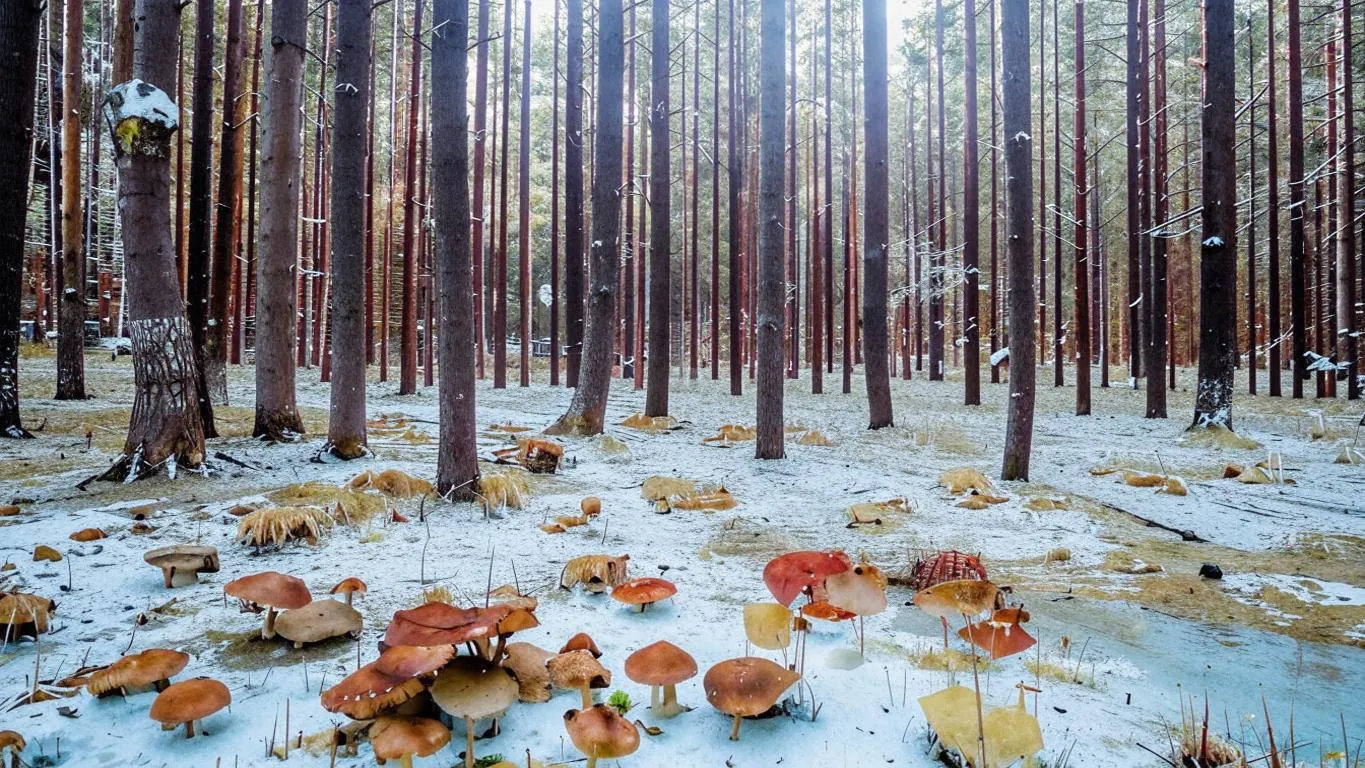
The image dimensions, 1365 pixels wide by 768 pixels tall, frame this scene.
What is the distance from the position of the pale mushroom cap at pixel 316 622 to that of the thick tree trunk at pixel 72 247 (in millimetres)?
10026

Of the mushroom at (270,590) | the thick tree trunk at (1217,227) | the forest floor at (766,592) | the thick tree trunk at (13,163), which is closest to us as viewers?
the forest floor at (766,592)

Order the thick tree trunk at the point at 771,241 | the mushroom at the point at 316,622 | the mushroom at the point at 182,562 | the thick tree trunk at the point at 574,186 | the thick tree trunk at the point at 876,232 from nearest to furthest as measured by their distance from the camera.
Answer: the mushroom at the point at 316,622, the mushroom at the point at 182,562, the thick tree trunk at the point at 771,241, the thick tree trunk at the point at 876,232, the thick tree trunk at the point at 574,186

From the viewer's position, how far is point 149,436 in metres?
4.51

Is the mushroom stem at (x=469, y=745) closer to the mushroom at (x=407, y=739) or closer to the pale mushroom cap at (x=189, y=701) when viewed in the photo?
the mushroom at (x=407, y=739)

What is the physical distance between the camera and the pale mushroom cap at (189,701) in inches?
53.7

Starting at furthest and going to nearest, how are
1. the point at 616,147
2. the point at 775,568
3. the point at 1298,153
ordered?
the point at 1298,153, the point at 616,147, the point at 775,568

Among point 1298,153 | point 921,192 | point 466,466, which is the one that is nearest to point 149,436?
point 466,466

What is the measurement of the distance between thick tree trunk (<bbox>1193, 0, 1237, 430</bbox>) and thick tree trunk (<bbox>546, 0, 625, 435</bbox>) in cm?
727

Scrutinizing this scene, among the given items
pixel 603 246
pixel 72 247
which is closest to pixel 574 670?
pixel 603 246

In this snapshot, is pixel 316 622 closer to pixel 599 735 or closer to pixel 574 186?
pixel 599 735

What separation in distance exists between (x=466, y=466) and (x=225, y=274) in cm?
638

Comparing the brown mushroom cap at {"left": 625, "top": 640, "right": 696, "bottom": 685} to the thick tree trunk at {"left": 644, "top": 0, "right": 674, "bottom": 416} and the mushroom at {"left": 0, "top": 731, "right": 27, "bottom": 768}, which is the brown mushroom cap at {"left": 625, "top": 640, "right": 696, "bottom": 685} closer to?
the mushroom at {"left": 0, "top": 731, "right": 27, "bottom": 768}

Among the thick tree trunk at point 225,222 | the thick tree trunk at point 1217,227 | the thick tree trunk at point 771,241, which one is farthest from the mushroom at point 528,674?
the thick tree trunk at point 1217,227

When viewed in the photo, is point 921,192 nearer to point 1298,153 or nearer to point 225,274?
point 1298,153
